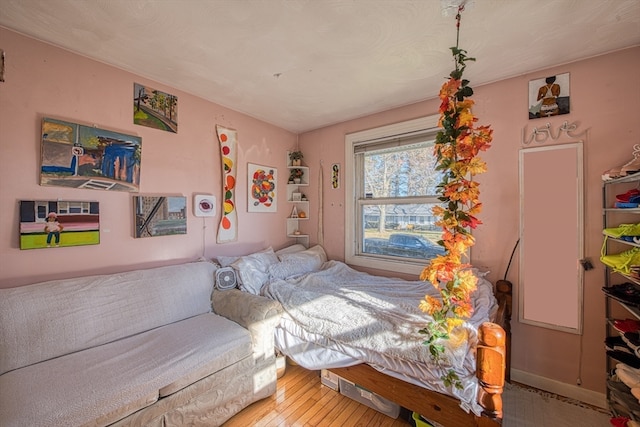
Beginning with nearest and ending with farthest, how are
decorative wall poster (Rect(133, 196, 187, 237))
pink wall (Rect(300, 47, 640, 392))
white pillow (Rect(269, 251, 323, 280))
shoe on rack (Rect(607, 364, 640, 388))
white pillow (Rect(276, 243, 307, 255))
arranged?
shoe on rack (Rect(607, 364, 640, 388)) → pink wall (Rect(300, 47, 640, 392)) → decorative wall poster (Rect(133, 196, 187, 237)) → white pillow (Rect(269, 251, 323, 280)) → white pillow (Rect(276, 243, 307, 255))

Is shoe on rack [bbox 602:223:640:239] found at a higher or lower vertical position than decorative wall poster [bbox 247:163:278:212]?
lower

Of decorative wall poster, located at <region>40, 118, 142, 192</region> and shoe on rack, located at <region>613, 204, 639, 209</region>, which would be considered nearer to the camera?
shoe on rack, located at <region>613, 204, 639, 209</region>

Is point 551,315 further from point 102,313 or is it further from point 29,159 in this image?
point 29,159

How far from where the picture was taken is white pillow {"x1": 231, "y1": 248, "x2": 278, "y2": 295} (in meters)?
2.27

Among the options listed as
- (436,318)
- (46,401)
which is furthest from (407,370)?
(46,401)

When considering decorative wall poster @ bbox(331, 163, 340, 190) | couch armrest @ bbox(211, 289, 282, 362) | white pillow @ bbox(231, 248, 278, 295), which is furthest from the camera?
decorative wall poster @ bbox(331, 163, 340, 190)

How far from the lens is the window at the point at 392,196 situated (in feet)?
8.45

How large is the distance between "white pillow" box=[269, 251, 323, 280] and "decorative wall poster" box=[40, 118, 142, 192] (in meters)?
1.46

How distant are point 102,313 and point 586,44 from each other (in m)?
3.83

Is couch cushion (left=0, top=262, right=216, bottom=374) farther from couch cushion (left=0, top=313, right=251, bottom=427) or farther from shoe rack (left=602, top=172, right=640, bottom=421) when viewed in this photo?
shoe rack (left=602, top=172, right=640, bottom=421)

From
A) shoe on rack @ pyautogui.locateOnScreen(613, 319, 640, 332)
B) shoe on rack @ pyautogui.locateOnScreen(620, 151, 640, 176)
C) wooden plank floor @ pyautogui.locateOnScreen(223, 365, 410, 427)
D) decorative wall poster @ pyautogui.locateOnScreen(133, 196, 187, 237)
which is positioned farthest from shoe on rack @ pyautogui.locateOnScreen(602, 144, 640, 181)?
decorative wall poster @ pyautogui.locateOnScreen(133, 196, 187, 237)

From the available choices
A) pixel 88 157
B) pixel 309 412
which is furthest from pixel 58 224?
pixel 309 412

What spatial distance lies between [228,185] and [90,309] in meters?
1.53

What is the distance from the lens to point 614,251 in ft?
5.63
